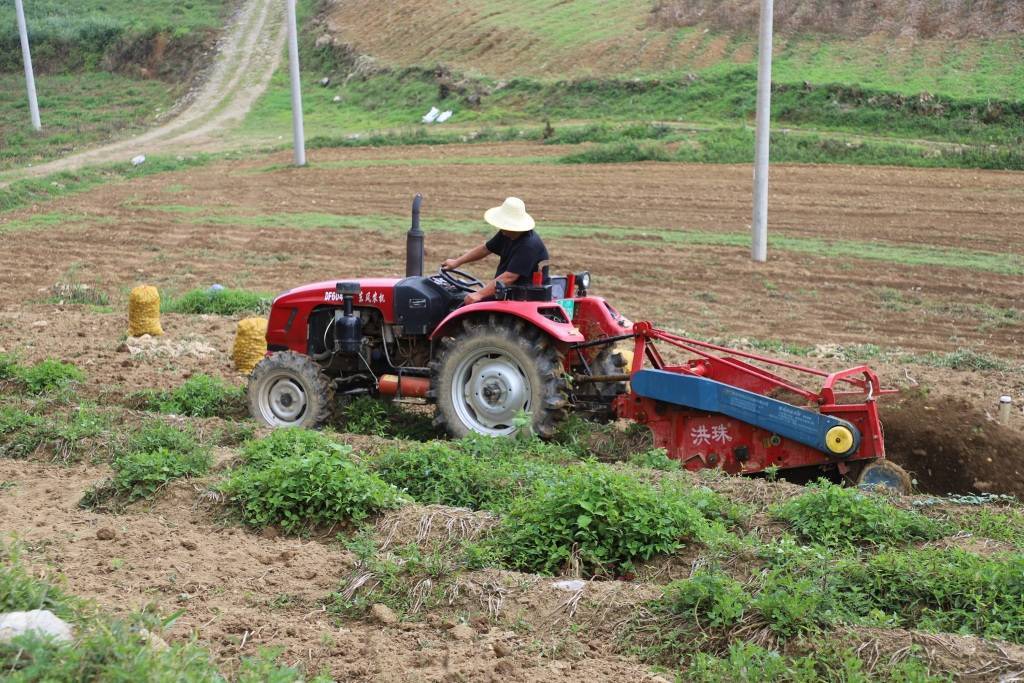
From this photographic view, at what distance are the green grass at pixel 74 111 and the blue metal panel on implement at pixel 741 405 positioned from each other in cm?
2567

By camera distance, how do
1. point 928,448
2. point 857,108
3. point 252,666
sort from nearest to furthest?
point 252,666
point 928,448
point 857,108

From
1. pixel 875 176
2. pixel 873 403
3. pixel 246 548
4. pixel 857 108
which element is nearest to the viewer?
pixel 246 548

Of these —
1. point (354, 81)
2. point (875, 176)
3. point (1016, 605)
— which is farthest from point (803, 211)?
point (354, 81)

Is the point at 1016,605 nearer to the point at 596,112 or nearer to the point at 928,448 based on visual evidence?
the point at 928,448

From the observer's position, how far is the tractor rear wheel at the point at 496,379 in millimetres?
7984

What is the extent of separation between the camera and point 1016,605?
4.98 meters

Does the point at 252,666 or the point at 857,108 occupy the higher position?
the point at 857,108

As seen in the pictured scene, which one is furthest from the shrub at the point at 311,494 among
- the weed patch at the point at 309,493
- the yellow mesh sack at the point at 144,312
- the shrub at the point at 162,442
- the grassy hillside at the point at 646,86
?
the grassy hillside at the point at 646,86

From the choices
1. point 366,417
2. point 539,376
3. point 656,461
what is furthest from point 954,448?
point 366,417

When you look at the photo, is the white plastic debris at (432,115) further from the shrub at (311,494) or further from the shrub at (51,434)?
the shrub at (311,494)

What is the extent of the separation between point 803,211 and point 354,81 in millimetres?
22254

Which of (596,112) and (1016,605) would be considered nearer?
(1016,605)

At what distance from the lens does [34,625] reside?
422 cm

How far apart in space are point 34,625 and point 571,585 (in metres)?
2.38
